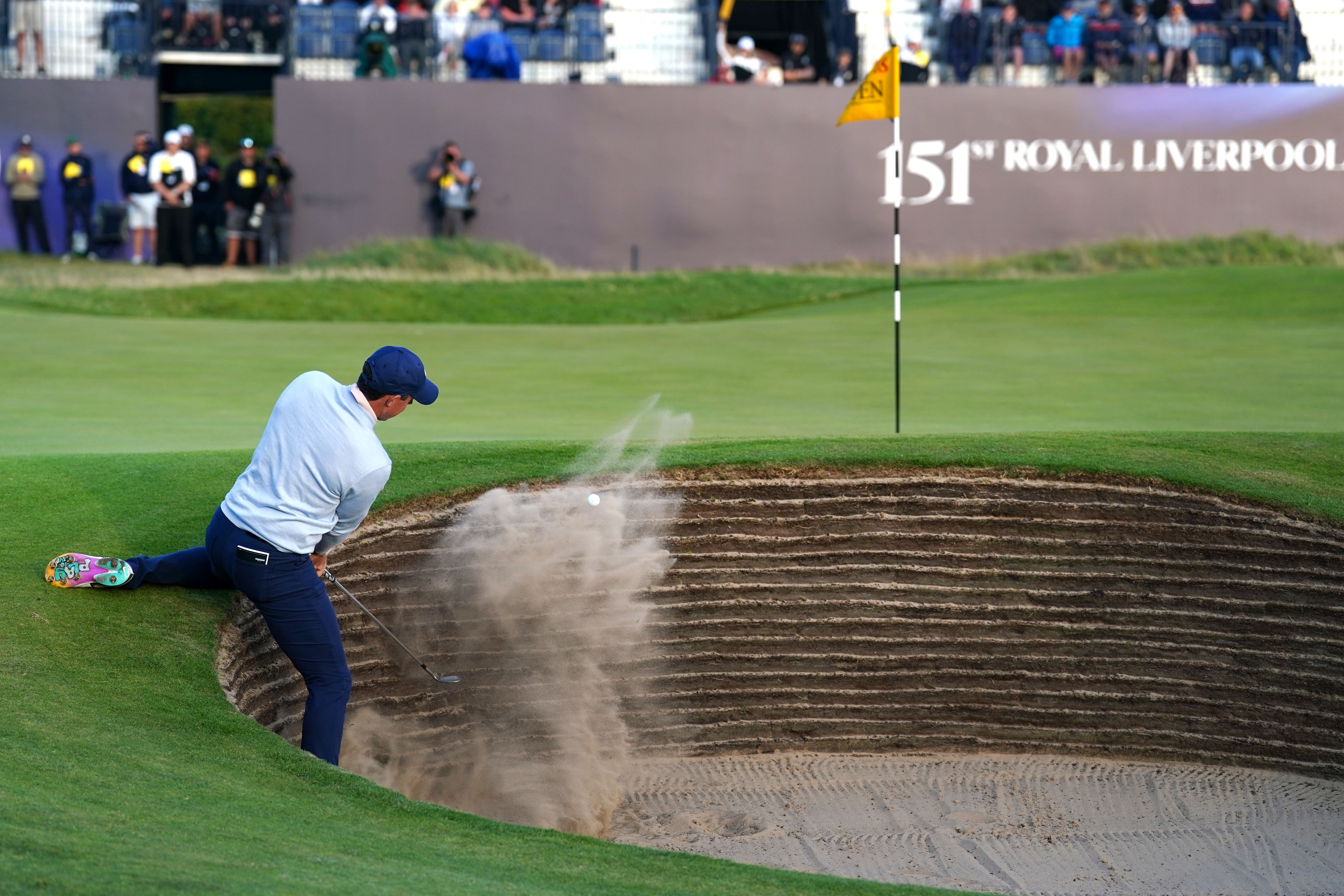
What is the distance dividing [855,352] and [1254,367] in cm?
434

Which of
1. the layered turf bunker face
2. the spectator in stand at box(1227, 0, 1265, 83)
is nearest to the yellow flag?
the layered turf bunker face

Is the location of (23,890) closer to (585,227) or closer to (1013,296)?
(1013,296)

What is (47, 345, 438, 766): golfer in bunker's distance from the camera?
657 cm

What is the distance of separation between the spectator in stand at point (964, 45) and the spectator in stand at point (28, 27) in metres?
16.5

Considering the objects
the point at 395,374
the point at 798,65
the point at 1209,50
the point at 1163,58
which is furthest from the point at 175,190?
the point at 395,374

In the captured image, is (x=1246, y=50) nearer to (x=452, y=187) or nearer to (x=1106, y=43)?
(x=1106, y=43)

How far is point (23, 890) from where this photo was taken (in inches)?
169

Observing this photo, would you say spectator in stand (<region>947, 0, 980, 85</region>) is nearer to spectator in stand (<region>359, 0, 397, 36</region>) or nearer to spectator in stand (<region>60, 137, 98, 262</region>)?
spectator in stand (<region>359, 0, 397, 36</region>)

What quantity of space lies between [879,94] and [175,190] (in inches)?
655

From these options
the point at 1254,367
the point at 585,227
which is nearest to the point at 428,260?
the point at 585,227

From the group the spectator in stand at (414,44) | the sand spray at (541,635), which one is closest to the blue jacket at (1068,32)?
the spectator in stand at (414,44)

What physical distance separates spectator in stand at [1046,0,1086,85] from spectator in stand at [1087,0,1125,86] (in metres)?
0.19

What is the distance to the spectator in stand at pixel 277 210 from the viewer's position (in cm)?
2598

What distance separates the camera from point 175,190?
25484mm
